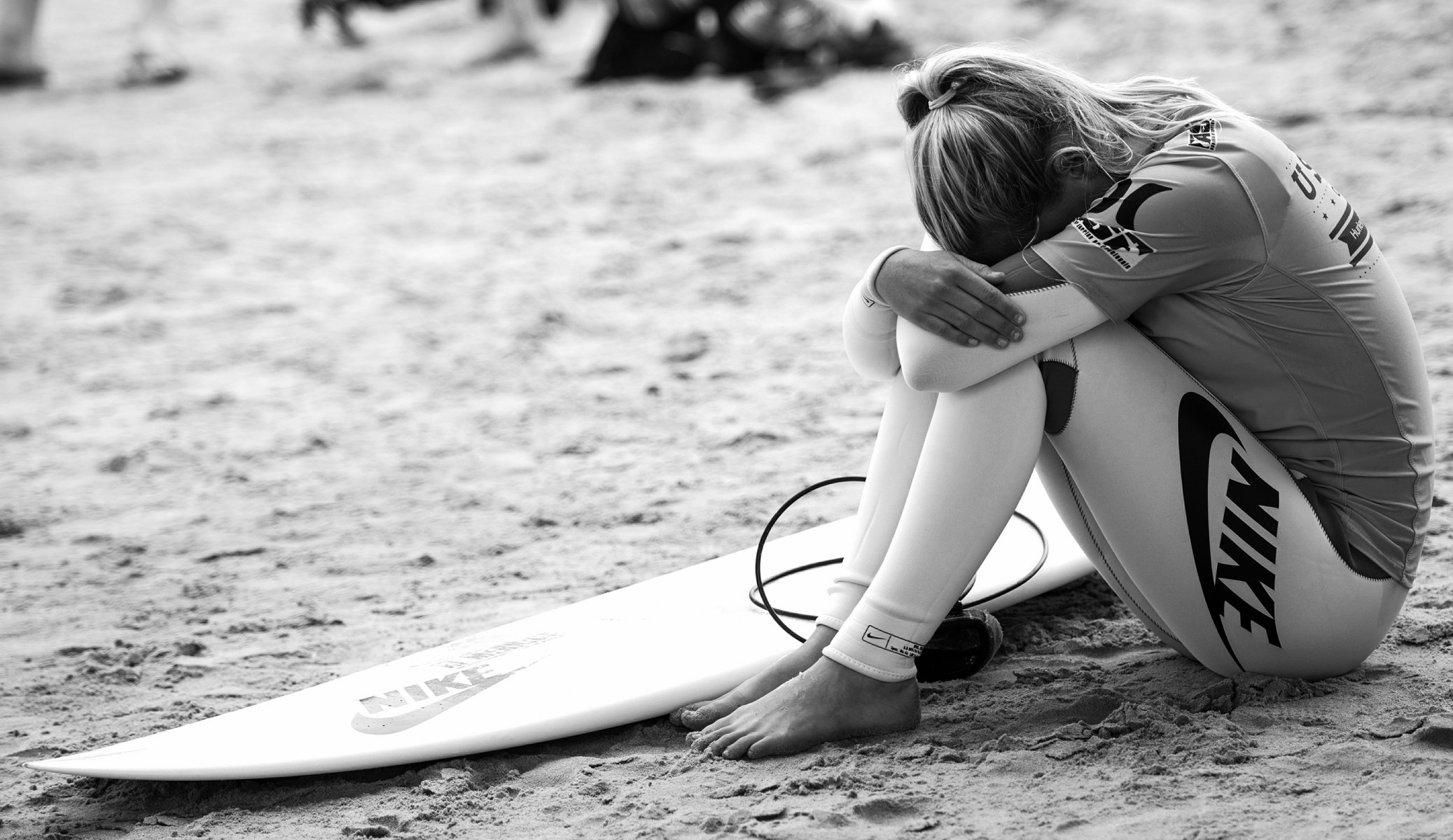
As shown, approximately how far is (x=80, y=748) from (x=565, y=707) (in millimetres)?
733

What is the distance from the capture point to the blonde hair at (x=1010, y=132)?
150 centimetres

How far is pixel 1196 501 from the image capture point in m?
1.51

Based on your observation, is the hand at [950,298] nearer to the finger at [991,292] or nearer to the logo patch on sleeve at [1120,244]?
the finger at [991,292]

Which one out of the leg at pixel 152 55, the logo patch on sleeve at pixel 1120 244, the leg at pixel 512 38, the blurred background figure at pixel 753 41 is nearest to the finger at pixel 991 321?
the logo patch on sleeve at pixel 1120 244

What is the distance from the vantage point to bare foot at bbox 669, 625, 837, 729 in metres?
1.79

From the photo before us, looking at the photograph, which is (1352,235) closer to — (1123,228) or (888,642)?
(1123,228)

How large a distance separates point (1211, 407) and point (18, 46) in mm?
7696

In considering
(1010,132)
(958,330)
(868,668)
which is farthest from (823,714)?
(1010,132)

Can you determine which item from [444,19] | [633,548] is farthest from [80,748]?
[444,19]

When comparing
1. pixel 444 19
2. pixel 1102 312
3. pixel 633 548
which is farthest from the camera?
pixel 444 19

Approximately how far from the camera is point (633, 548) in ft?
8.38

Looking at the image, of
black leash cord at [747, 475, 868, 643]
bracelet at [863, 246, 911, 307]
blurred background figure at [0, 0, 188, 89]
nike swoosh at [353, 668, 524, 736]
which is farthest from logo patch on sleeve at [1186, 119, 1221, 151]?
blurred background figure at [0, 0, 188, 89]

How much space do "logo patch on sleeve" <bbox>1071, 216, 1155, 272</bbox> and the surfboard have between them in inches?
29.7

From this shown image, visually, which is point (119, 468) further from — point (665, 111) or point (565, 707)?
point (665, 111)
